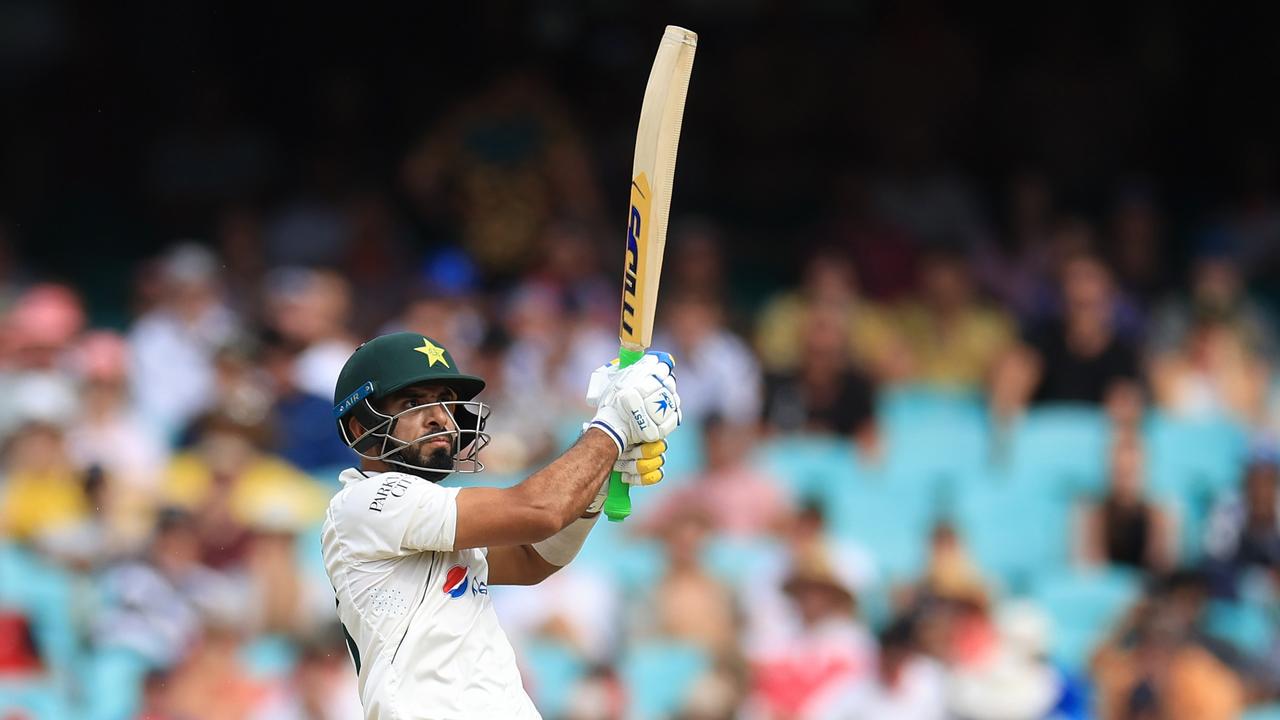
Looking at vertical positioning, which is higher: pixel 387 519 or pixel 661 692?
pixel 661 692

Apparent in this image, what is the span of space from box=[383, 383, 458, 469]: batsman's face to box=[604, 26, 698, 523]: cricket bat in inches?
19.2

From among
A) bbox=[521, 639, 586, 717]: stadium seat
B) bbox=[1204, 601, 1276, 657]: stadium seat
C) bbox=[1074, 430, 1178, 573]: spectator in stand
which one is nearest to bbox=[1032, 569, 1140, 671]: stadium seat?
bbox=[1074, 430, 1178, 573]: spectator in stand

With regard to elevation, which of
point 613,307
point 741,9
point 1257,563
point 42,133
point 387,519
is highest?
point 741,9

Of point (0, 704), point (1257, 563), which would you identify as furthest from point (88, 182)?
point (1257, 563)

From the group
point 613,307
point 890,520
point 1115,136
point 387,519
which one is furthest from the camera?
point 1115,136

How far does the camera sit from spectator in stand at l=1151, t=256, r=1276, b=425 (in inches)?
368

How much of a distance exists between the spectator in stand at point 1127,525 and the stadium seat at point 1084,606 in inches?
5.5

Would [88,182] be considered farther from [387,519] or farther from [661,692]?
[387,519]

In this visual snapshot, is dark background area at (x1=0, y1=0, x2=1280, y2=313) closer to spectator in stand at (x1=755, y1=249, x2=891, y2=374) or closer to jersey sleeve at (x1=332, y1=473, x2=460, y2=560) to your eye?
spectator in stand at (x1=755, y1=249, x2=891, y2=374)

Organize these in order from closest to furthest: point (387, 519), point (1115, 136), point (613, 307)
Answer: point (387, 519), point (613, 307), point (1115, 136)

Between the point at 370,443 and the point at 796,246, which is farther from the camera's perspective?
the point at 796,246

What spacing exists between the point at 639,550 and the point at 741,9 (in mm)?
5027

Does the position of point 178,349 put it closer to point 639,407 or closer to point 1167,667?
point 1167,667

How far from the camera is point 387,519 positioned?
12.9 feet
